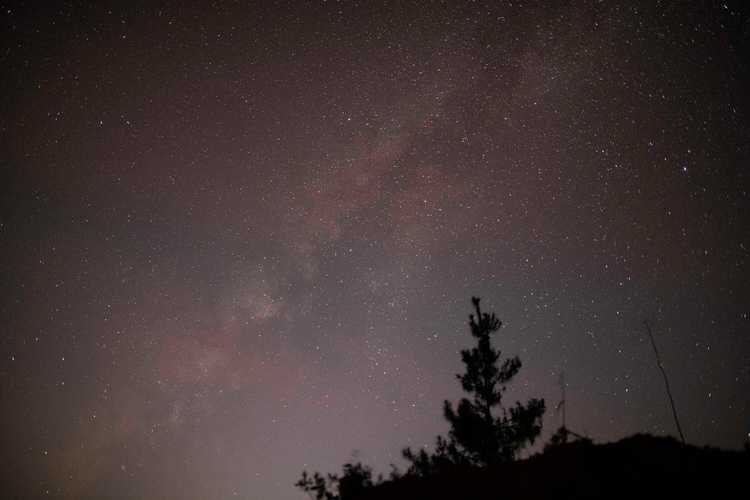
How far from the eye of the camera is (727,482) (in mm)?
11164

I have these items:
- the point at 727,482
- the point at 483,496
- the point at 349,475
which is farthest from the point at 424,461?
the point at 727,482

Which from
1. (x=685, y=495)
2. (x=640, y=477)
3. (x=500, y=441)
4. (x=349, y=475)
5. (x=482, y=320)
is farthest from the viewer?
(x=349, y=475)

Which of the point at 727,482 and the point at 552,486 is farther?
the point at 552,486

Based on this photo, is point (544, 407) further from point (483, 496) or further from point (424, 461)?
point (483, 496)

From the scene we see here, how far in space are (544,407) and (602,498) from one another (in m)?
9.73

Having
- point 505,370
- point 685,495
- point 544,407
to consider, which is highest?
point 505,370

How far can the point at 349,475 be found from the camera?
24453mm

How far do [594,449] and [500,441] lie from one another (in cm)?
700

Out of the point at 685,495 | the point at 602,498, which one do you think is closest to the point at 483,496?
the point at 602,498

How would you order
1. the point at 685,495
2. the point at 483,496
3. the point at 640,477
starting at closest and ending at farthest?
the point at 685,495
the point at 640,477
the point at 483,496

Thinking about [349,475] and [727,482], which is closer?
[727,482]

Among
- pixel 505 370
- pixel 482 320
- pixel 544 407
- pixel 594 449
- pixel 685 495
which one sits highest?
pixel 482 320

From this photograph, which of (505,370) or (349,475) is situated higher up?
(505,370)

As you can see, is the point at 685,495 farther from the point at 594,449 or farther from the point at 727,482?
the point at 594,449
